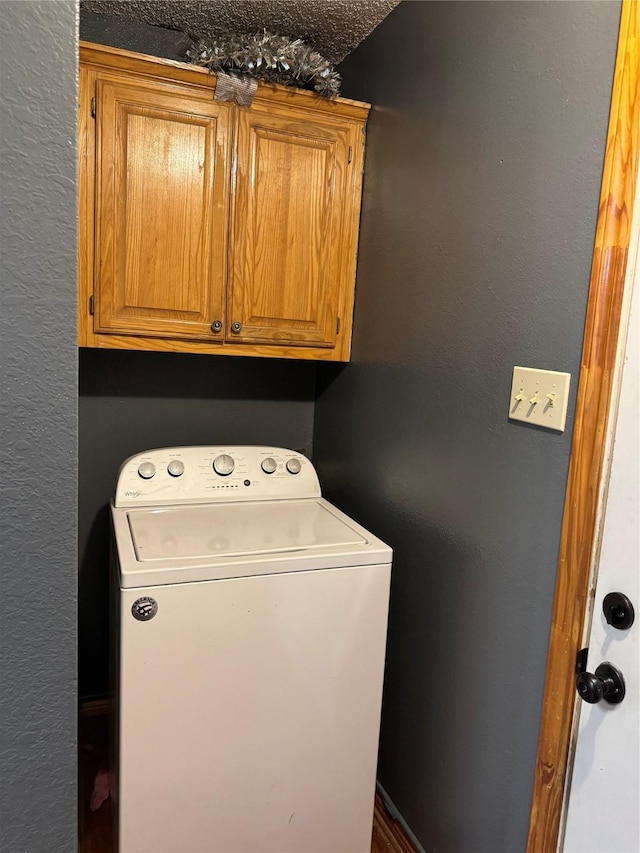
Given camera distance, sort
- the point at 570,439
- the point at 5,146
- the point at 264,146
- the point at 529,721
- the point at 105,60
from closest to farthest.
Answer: the point at 5,146
the point at 570,439
the point at 529,721
the point at 105,60
the point at 264,146

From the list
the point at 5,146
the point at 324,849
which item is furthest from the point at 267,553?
the point at 5,146

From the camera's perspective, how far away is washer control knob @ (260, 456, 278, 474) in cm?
190

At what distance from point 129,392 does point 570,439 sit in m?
1.52

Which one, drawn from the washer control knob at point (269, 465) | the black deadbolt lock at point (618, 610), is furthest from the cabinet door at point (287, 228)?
the black deadbolt lock at point (618, 610)

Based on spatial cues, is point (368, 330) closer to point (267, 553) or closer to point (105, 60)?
point (267, 553)

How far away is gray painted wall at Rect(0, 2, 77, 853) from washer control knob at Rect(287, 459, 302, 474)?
1.16m

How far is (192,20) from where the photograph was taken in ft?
6.04

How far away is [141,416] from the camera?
211cm

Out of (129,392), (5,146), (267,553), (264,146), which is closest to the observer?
(5,146)

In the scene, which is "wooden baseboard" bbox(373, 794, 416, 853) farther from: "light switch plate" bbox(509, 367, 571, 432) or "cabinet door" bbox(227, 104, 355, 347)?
"cabinet door" bbox(227, 104, 355, 347)

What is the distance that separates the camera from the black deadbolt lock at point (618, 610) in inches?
38.9

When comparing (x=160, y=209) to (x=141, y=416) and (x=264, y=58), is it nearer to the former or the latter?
(x=264, y=58)

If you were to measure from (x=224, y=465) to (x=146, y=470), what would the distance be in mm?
240

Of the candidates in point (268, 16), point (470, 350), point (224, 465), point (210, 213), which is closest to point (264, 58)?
point (268, 16)
